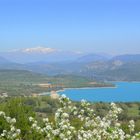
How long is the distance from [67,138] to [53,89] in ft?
577

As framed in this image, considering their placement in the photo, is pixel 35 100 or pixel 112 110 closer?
pixel 112 110

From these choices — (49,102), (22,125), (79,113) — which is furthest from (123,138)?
(49,102)

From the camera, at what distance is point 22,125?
2462cm

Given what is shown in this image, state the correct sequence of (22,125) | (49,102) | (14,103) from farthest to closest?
(49,102) → (14,103) → (22,125)

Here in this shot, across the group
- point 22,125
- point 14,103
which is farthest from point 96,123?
point 14,103

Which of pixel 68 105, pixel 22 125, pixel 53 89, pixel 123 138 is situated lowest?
pixel 53 89

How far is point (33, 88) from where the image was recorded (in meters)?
183

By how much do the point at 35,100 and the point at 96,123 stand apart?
92.8 m

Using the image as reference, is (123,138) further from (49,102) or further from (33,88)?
(33,88)

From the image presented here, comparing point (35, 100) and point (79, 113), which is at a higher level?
point (79, 113)

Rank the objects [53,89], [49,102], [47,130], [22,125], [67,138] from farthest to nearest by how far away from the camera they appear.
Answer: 1. [53,89]
2. [49,102]
3. [22,125]
4. [47,130]
5. [67,138]

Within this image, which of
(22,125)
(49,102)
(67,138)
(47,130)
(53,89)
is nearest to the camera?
(67,138)

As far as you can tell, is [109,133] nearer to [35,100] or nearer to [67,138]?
[67,138]

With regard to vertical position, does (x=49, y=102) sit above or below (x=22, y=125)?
below
